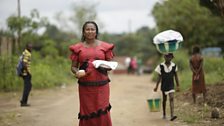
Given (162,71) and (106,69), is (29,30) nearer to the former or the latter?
(162,71)

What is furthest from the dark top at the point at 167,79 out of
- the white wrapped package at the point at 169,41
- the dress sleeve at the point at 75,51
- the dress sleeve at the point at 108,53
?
the dress sleeve at the point at 75,51

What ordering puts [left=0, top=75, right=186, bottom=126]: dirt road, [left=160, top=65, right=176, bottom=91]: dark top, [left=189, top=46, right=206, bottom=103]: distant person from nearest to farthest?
[left=0, top=75, right=186, bottom=126]: dirt road
[left=160, top=65, right=176, bottom=91]: dark top
[left=189, top=46, right=206, bottom=103]: distant person

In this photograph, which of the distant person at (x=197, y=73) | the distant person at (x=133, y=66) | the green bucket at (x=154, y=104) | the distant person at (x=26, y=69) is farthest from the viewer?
the distant person at (x=133, y=66)

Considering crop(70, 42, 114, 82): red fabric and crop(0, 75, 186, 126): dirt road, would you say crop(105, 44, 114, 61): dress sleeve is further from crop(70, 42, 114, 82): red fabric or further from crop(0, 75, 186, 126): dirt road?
crop(0, 75, 186, 126): dirt road

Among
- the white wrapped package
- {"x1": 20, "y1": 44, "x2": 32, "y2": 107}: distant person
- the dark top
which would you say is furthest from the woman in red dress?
{"x1": 20, "y1": 44, "x2": 32, "y2": 107}: distant person

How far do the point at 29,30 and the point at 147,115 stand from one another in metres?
16.2

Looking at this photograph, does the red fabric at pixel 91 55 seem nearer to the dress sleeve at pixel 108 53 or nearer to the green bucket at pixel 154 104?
the dress sleeve at pixel 108 53

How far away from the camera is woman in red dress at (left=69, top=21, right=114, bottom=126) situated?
19.9ft

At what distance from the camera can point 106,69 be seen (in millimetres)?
6055

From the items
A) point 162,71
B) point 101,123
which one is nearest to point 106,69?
point 101,123

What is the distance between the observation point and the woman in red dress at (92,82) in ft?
19.9

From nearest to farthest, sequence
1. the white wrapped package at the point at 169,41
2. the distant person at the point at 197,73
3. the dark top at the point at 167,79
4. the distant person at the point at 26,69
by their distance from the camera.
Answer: the dark top at the point at 167,79 → the white wrapped package at the point at 169,41 → the distant person at the point at 197,73 → the distant person at the point at 26,69

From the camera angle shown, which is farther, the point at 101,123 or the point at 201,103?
the point at 201,103

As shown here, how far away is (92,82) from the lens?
19.9 feet
